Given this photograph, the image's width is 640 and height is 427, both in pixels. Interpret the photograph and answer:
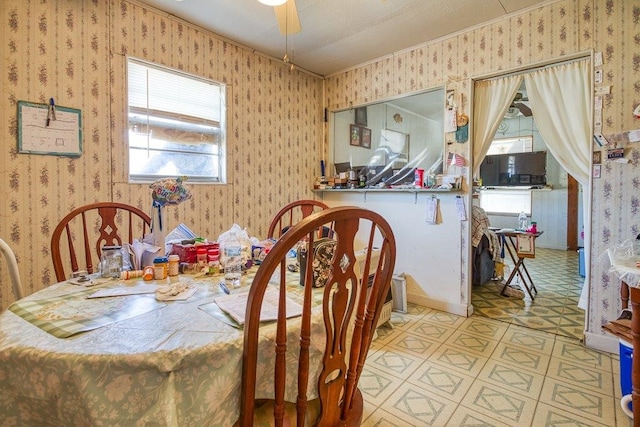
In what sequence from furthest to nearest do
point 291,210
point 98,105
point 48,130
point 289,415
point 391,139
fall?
point 391,139 < point 291,210 < point 98,105 < point 48,130 < point 289,415

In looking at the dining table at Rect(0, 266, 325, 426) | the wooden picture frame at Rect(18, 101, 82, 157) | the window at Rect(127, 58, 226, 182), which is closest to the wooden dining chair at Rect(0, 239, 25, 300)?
the dining table at Rect(0, 266, 325, 426)

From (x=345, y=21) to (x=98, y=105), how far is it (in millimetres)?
2025

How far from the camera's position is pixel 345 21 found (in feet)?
8.69

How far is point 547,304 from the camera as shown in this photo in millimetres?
3217

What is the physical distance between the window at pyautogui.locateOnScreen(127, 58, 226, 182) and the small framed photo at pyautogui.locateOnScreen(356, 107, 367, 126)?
154 cm

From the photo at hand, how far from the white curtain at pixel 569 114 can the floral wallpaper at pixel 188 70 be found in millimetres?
107

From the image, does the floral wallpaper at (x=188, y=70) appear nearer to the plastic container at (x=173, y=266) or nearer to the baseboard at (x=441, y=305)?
the baseboard at (x=441, y=305)

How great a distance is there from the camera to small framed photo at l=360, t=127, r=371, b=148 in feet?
12.0

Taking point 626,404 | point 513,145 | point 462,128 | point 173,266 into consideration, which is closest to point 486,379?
point 626,404

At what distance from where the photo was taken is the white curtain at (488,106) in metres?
2.69

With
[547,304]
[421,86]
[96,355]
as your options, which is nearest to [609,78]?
A: [421,86]

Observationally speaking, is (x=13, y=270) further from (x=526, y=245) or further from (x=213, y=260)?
(x=526, y=245)

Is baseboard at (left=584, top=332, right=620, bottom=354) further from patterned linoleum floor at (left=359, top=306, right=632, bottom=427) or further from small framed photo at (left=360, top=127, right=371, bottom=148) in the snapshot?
small framed photo at (left=360, top=127, right=371, bottom=148)

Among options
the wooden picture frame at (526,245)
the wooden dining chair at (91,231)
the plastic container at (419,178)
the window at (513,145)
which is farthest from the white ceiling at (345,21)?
the window at (513,145)
